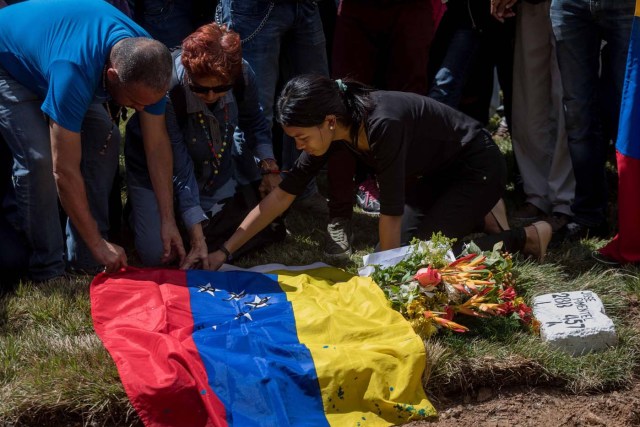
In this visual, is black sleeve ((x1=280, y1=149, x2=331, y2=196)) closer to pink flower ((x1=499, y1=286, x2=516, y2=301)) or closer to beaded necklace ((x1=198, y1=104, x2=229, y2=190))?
beaded necklace ((x1=198, y1=104, x2=229, y2=190))

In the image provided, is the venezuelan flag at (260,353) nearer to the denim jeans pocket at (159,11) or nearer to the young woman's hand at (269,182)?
the young woman's hand at (269,182)

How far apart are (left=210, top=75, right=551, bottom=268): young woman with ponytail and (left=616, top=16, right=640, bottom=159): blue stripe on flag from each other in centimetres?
57

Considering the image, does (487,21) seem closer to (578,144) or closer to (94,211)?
(578,144)

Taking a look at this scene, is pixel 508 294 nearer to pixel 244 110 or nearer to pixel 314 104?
pixel 314 104

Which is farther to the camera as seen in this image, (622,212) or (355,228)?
(355,228)

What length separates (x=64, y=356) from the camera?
3.34 meters

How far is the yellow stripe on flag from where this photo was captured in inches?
Result: 123

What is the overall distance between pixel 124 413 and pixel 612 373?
194 cm

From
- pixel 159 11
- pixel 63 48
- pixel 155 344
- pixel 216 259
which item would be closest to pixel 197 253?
pixel 216 259

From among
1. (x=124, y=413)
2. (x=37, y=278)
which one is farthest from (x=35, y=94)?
(x=124, y=413)

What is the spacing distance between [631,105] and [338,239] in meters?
1.63

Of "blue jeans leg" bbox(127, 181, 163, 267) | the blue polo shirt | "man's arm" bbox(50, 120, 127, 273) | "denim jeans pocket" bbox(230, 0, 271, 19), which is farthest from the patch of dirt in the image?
"denim jeans pocket" bbox(230, 0, 271, 19)

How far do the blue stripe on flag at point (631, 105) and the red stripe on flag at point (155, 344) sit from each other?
7.45ft

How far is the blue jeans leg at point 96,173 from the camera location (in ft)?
13.5
